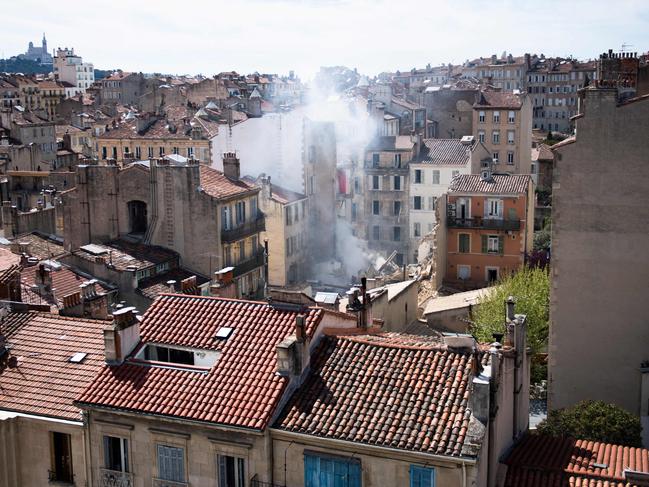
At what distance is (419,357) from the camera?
19.6m

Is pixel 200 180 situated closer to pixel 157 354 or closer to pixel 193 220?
pixel 193 220

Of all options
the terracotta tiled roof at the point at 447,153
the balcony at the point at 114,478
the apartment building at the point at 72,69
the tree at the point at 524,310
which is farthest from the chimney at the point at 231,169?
the apartment building at the point at 72,69

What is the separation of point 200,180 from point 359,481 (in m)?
25.9

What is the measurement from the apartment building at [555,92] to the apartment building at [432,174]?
6598cm

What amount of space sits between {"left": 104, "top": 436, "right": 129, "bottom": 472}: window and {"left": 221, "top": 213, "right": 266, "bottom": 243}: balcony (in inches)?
837

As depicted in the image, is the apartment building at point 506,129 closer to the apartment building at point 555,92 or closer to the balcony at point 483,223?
the balcony at point 483,223

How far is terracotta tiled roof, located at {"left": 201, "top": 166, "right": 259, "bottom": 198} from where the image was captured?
136ft

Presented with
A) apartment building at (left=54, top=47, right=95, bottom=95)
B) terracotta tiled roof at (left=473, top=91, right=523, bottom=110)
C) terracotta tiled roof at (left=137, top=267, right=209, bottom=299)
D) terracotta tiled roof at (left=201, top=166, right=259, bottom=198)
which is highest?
apartment building at (left=54, top=47, right=95, bottom=95)

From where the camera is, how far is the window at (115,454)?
20.0m

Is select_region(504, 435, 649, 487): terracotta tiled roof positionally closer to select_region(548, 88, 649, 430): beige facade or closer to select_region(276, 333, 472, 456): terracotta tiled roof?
select_region(276, 333, 472, 456): terracotta tiled roof

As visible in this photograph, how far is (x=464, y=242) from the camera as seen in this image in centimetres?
5866

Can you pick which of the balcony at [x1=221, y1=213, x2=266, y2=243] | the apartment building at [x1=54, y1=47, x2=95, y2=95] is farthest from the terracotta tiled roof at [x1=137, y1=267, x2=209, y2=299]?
the apartment building at [x1=54, y1=47, x2=95, y2=95]

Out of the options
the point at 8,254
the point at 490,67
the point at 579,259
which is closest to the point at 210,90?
the point at 490,67

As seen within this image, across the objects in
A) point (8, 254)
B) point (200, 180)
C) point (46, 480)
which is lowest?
point (46, 480)
